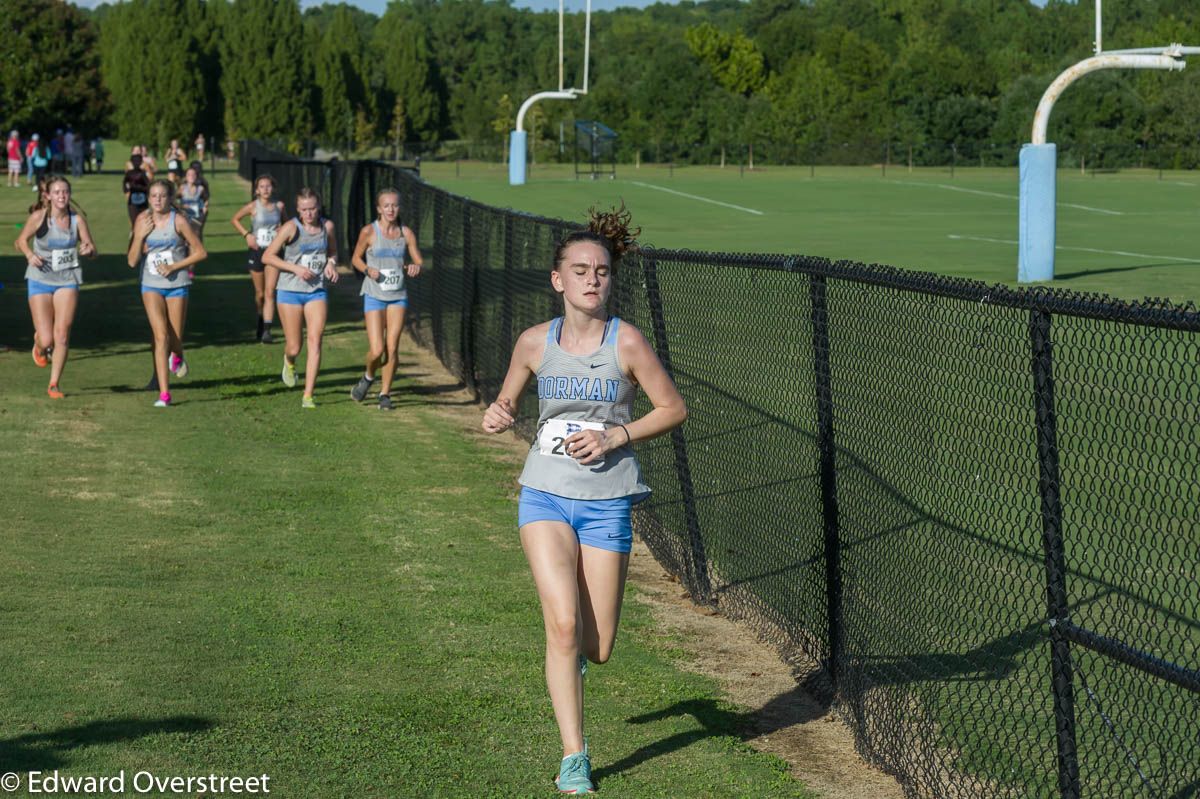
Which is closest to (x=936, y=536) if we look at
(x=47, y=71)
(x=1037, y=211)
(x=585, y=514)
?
(x=585, y=514)

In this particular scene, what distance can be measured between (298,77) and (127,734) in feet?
297

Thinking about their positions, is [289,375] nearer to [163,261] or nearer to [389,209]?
[163,261]

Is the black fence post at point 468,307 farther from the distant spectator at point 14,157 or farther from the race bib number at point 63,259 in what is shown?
the distant spectator at point 14,157

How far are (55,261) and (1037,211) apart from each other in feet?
52.4

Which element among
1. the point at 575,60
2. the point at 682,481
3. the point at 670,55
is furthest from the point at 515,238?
the point at 575,60

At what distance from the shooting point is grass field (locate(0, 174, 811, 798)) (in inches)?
219

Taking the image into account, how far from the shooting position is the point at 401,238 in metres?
13.5

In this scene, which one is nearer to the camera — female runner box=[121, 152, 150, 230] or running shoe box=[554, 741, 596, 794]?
running shoe box=[554, 741, 596, 794]

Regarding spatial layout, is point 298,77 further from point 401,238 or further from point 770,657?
point 770,657

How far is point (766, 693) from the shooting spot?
6578 millimetres

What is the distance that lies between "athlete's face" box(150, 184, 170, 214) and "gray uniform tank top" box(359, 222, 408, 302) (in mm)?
1844

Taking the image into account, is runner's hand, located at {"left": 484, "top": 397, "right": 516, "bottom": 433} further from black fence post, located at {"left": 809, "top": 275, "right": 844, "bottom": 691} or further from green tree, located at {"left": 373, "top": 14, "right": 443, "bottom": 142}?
green tree, located at {"left": 373, "top": 14, "right": 443, "bottom": 142}

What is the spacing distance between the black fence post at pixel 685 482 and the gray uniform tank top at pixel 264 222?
9730 mm

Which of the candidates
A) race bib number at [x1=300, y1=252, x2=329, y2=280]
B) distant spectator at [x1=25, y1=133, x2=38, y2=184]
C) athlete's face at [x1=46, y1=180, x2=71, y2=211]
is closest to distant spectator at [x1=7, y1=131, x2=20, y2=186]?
distant spectator at [x1=25, y1=133, x2=38, y2=184]
